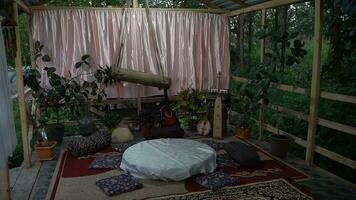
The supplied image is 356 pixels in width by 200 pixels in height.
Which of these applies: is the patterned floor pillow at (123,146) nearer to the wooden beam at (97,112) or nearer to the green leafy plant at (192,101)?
the wooden beam at (97,112)

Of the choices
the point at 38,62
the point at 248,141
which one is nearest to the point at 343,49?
the point at 248,141

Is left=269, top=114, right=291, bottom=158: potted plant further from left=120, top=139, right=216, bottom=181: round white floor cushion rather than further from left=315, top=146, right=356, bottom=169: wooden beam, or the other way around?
left=120, top=139, right=216, bottom=181: round white floor cushion

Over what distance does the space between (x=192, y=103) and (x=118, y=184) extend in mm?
2373

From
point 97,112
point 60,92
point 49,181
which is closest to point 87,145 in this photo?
point 49,181

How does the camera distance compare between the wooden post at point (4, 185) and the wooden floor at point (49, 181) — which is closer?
the wooden post at point (4, 185)

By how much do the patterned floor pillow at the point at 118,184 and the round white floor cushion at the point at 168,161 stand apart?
0.14 meters

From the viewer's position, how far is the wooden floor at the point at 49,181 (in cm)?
313

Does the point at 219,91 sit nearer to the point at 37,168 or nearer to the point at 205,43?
the point at 205,43

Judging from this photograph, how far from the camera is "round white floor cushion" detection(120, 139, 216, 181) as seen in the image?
3.35 metres

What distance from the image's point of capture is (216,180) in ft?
11.0

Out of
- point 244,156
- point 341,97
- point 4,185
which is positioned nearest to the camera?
point 4,185

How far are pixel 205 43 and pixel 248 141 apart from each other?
1.89 meters

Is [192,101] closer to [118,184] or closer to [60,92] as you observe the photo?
[60,92]

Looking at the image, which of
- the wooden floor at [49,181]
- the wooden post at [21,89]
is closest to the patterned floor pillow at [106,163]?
the wooden floor at [49,181]
